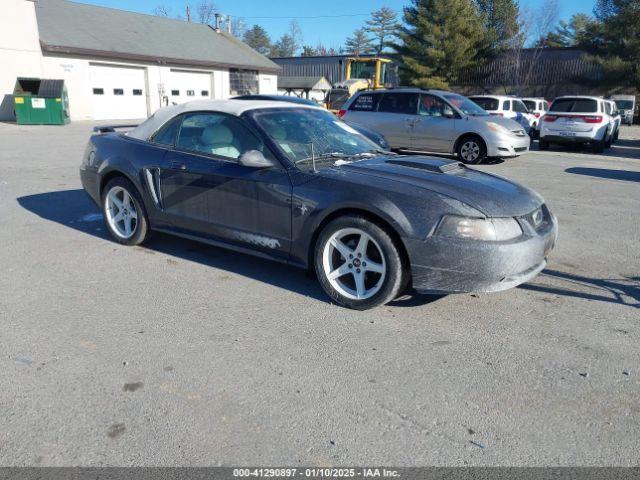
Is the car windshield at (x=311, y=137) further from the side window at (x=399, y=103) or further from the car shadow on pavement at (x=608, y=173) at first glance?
the side window at (x=399, y=103)

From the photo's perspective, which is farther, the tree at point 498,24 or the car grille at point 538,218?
the tree at point 498,24

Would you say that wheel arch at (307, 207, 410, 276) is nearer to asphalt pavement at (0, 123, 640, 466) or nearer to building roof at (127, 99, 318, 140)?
asphalt pavement at (0, 123, 640, 466)

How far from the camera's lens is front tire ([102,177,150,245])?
537 cm

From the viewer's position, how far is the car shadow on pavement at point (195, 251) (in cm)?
454

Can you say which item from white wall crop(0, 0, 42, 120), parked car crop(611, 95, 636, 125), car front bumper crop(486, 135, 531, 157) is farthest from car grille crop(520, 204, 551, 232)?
parked car crop(611, 95, 636, 125)

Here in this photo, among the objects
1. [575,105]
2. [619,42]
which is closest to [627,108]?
[619,42]

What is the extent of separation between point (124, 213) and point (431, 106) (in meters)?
9.12

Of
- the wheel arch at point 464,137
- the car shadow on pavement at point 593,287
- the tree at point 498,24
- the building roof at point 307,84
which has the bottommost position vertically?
the car shadow on pavement at point 593,287

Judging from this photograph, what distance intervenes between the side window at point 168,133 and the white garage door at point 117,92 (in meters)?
24.6

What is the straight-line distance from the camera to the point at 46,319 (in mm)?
3863

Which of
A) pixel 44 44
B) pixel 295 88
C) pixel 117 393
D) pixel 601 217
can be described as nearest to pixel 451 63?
pixel 295 88

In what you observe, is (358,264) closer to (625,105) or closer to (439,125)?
(439,125)

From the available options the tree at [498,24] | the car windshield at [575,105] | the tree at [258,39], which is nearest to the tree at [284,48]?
the tree at [258,39]

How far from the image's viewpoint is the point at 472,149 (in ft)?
40.9
